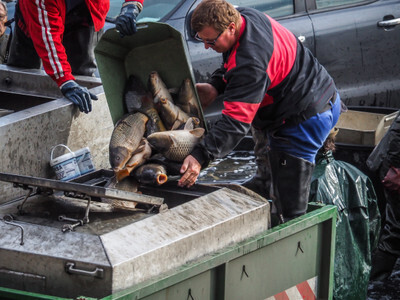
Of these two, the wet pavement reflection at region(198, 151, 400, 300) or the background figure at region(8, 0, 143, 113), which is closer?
the background figure at region(8, 0, 143, 113)

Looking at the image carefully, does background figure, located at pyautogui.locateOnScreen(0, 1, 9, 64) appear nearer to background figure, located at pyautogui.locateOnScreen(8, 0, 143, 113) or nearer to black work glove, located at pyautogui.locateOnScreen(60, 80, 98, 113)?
background figure, located at pyautogui.locateOnScreen(8, 0, 143, 113)

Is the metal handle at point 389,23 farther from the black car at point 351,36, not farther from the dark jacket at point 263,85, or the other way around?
the dark jacket at point 263,85

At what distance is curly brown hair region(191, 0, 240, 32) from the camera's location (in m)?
3.05

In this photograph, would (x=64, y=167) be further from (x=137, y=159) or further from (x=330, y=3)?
(x=330, y=3)

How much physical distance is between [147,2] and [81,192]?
347 centimetres

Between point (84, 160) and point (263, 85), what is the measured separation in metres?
0.94

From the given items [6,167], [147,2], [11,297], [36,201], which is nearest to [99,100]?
[6,167]

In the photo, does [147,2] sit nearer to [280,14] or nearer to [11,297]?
[280,14]

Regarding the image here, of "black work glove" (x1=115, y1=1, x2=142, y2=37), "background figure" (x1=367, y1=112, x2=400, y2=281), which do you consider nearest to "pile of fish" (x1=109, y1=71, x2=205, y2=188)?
"black work glove" (x1=115, y1=1, x2=142, y2=37)

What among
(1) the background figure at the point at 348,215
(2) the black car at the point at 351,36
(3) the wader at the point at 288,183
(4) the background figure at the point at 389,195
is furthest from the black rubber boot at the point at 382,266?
(2) the black car at the point at 351,36

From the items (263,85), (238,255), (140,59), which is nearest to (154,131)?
(140,59)

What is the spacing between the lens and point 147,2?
589 cm

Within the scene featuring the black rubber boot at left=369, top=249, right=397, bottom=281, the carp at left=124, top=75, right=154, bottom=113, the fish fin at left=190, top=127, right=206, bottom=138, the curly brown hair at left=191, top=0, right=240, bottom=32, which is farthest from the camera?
the black rubber boot at left=369, top=249, right=397, bottom=281

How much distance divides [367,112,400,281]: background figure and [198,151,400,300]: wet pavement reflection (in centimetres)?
8
